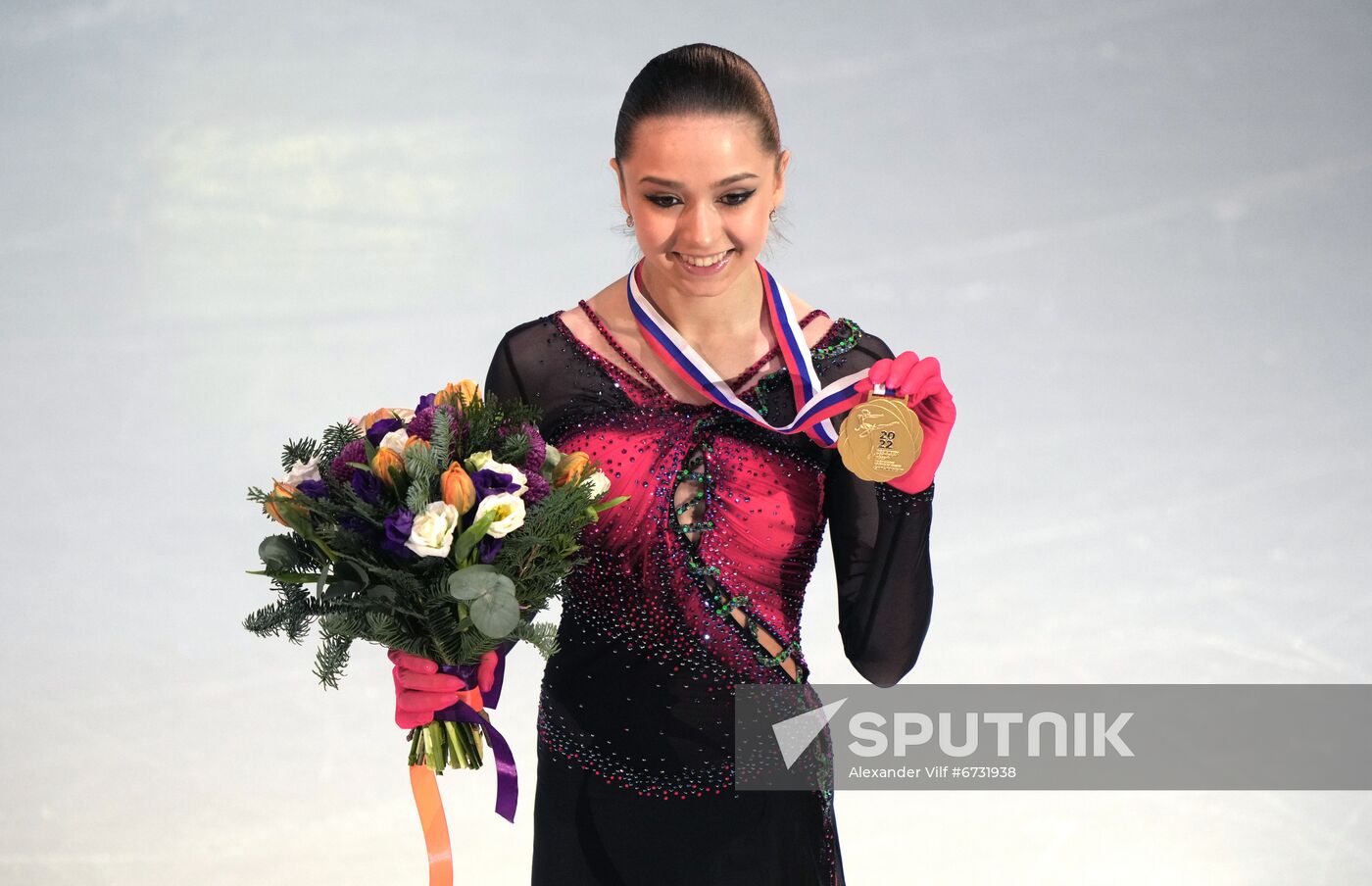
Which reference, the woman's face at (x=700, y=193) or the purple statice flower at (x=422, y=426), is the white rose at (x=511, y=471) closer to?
the purple statice flower at (x=422, y=426)

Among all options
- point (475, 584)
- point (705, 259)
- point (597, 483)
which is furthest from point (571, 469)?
point (705, 259)

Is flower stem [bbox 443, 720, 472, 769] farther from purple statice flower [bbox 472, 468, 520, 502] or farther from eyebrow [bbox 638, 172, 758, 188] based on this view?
eyebrow [bbox 638, 172, 758, 188]

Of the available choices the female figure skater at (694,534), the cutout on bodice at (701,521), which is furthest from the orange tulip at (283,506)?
the cutout on bodice at (701,521)

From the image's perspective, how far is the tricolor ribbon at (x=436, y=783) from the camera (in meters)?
1.94

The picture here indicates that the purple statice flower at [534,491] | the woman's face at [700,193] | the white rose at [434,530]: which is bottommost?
the white rose at [434,530]

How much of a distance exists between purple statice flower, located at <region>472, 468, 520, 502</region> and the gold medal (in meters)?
0.46

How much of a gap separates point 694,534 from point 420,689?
477mm

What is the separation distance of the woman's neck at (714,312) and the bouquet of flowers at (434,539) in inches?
13.3

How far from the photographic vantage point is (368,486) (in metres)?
1.83

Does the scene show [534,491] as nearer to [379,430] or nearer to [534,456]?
[534,456]

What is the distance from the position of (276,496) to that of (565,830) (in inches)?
27.2

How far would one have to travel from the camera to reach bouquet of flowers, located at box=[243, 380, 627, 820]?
176 centimetres

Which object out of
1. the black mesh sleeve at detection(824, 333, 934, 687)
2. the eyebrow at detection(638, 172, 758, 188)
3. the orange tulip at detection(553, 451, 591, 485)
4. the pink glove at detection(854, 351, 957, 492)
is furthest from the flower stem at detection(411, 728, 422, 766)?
the eyebrow at detection(638, 172, 758, 188)

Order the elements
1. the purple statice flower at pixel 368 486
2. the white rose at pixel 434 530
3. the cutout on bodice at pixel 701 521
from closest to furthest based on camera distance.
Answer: the white rose at pixel 434 530, the purple statice flower at pixel 368 486, the cutout on bodice at pixel 701 521
